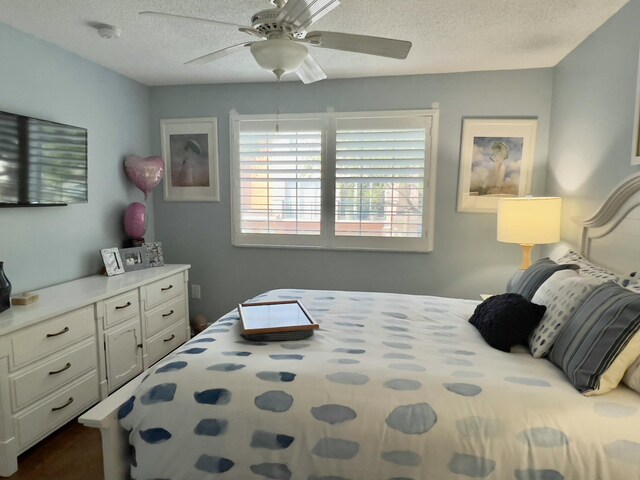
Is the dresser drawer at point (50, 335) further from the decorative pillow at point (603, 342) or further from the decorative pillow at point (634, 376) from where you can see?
the decorative pillow at point (634, 376)

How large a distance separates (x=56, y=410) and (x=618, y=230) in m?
3.12

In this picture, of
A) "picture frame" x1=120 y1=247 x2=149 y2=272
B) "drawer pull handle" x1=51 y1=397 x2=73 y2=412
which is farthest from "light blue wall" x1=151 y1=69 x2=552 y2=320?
"drawer pull handle" x1=51 y1=397 x2=73 y2=412

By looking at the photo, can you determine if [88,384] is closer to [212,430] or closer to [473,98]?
[212,430]

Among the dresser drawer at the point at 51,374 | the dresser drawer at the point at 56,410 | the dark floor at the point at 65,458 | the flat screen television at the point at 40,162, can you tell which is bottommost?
the dark floor at the point at 65,458

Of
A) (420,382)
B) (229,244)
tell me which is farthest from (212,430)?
(229,244)

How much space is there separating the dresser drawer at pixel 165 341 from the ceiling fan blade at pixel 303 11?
246cm

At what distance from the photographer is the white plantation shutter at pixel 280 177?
11.6ft

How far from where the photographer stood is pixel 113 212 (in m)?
3.34

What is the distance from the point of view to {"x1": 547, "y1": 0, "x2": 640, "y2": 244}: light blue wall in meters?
2.08

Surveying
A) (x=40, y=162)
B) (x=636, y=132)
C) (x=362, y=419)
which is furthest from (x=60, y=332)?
(x=636, y=132)

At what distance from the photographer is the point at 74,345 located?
92.2 inches

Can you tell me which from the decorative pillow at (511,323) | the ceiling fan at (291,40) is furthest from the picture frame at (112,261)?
the decorative pillow at (511,323)

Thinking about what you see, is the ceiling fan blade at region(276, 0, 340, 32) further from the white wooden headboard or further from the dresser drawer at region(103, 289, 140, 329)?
the dresser drawer at region(103, 289, 140, 329)

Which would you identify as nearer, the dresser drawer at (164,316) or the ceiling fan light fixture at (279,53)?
the ceiling fan light fixture at (279,53)
